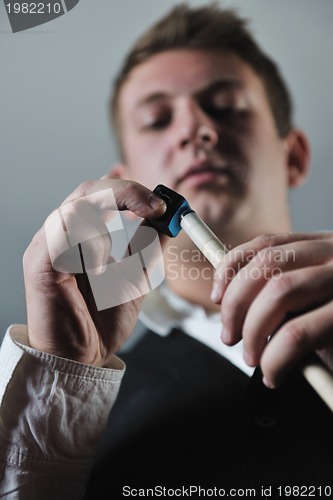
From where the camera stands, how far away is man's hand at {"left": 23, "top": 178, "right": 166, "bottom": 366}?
0.35 m

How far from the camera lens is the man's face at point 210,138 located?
64cm

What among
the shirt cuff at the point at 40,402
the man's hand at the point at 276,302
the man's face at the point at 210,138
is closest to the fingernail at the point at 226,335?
the man's hand at the point at 276,302

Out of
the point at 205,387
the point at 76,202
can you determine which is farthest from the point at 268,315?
the point at 205,387

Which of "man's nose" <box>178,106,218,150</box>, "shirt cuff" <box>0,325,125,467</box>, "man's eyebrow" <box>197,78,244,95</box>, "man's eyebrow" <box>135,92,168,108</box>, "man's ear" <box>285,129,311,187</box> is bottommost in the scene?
"shirt cuff" <box>0,325,125,467</box>

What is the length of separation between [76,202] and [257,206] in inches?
13.9

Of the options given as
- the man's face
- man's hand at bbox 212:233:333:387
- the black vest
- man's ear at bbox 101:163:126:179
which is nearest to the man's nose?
the man's face

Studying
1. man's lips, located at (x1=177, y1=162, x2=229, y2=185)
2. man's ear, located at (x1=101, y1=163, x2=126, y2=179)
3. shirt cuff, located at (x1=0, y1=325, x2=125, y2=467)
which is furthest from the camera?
man's ear, located at (x1=101, y1=163, x2=126, y2=179)

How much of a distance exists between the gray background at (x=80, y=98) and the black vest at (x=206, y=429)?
0.67 ft

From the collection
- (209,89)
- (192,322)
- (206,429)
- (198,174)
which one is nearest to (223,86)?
(209,89)

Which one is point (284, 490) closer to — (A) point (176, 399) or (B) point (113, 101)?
(A) point (176, 399)

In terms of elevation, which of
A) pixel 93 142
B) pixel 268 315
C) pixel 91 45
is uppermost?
pixel 91 45

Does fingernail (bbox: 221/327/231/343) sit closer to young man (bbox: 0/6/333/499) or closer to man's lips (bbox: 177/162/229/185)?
young man (bbox: 0/6/333/499)

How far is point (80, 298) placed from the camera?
1.35 ft

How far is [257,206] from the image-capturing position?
671 mm
